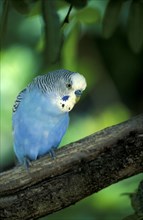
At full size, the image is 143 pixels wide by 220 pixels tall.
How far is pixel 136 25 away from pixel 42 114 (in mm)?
333

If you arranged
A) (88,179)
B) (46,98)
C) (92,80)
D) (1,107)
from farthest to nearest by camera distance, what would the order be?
(92,80) < (1,107) < (46,98) < (88,179)

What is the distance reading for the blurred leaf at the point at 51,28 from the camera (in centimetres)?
128

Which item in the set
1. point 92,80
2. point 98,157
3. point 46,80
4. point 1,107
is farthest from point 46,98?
point 92,80

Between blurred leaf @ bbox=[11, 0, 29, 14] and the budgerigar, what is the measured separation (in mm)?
166

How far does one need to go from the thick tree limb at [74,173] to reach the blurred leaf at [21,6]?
0.36 m

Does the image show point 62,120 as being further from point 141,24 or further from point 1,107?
point 1,107

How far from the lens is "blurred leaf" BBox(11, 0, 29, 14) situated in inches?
50.8

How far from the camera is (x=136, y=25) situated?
1.37 metres

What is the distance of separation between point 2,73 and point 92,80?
1.54 feet

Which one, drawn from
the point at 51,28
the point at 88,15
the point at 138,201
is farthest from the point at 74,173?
the point at 88,15

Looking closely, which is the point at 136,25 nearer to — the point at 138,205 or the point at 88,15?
the point at 88,15

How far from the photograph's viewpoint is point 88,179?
3.83ft

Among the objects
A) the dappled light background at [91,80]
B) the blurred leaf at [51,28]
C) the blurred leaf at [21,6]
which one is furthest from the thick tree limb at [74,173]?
the dappled light background at [91,80]

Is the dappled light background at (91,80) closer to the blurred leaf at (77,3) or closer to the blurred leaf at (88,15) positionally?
the blurred leaf at (88,15)
